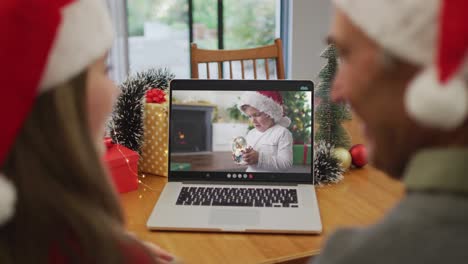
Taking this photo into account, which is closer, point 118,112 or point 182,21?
point 118,112

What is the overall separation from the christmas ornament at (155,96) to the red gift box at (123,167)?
0.49 feet

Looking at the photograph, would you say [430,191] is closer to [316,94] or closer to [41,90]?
[41,90]

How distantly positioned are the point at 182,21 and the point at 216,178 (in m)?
2.74

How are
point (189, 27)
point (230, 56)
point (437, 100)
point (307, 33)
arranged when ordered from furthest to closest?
point (189, 27) < point (307, 33) < point (230, 56) < point (437, 100)

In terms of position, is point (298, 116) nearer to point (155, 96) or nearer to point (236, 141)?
point (236, 141)

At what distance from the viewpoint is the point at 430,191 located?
0.62 m

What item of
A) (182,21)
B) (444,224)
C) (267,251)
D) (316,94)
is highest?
(182,21)

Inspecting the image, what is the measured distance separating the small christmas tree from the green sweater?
0.75 m

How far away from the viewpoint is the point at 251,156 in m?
1.38

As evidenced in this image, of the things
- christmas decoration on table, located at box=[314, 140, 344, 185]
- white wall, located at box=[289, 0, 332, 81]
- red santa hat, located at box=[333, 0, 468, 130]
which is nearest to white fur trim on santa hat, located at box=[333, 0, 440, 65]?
red santa hat, located at box=[333, 0, 468, 130]

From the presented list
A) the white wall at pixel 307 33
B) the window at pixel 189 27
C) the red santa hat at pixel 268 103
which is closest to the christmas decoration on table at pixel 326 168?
the red santa hat at pixel 268 103

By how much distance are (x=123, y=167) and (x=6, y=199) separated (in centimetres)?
73

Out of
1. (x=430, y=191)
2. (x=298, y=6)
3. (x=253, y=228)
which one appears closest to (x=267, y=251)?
(x=253, y=228)

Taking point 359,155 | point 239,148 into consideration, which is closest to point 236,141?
point 239,148
